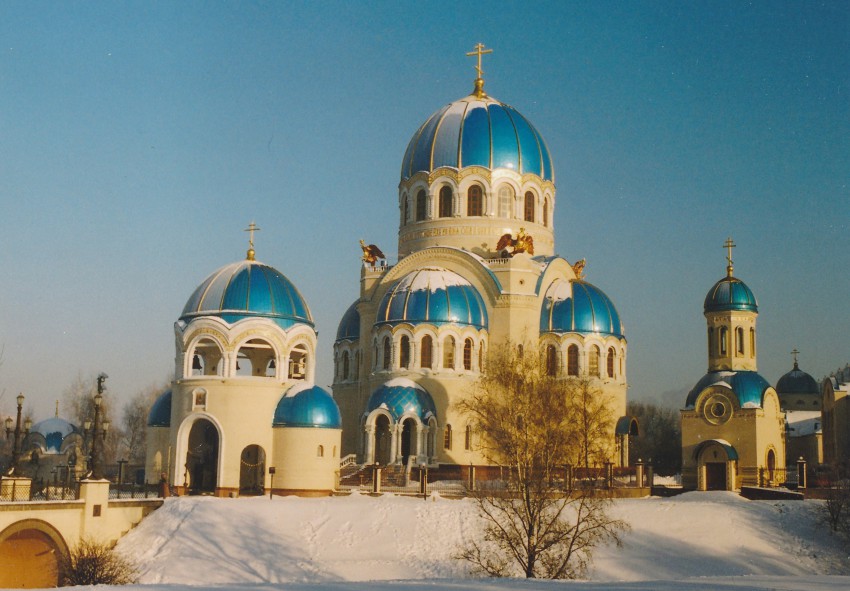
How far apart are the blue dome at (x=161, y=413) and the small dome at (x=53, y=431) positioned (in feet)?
52.3

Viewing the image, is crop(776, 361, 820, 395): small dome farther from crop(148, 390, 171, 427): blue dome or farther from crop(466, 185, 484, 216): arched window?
crop(148, 390, 171, 427): blue dome

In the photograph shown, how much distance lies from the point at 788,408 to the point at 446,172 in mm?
30147

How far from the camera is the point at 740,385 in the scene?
130ft

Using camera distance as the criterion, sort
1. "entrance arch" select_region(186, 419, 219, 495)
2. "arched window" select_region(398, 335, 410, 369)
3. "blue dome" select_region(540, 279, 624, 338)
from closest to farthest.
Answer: "entrance arch" select_region(186, 419, 219, 495) → "arched window" select_region(398, 335, 410, 369) → "blue dome" select_region(540, 279, 624, 338)

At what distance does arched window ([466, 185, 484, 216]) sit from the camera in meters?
40.5

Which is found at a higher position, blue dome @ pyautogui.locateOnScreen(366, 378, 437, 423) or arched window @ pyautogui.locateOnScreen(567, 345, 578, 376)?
arched window @ pyautogui.locateOnScreen(567, 345, 578, 376)

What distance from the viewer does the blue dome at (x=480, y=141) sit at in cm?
4047

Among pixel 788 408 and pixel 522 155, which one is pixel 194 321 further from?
pixel 788 408

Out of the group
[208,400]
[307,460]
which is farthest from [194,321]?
[307,460]

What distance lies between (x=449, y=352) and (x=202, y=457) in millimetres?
8743

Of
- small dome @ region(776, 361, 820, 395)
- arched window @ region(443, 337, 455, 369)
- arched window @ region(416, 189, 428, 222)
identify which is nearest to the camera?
arched window @ region(443, 337, 455, 369)

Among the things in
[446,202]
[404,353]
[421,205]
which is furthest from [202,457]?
[446,202]

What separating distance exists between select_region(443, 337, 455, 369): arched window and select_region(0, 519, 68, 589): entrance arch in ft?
49.2

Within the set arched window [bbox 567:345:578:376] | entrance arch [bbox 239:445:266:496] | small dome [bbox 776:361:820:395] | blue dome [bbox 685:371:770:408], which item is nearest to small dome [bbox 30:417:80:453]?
entrance arch [bbox 239:445:266:496]
